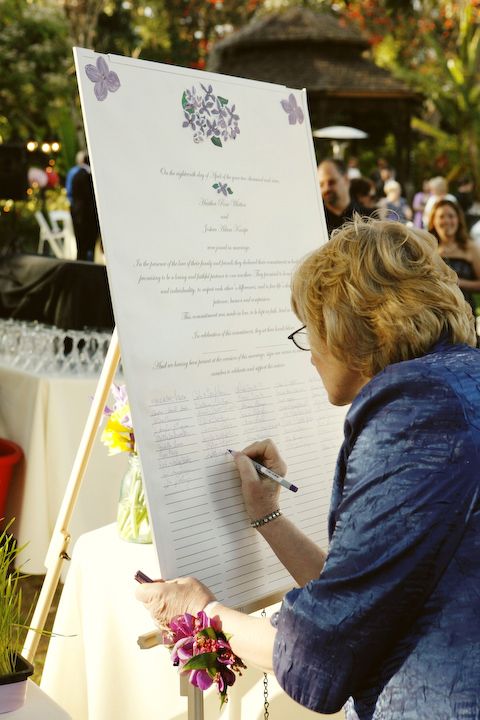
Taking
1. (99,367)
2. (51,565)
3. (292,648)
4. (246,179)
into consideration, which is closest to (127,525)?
(51,565)

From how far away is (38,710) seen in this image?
157 centimetres

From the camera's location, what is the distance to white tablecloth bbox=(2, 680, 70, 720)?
154 centimetres

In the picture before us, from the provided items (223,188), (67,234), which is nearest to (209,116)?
(223,188)

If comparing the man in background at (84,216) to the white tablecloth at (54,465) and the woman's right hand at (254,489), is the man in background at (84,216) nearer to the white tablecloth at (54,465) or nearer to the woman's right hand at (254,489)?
the white tablecloth at (54,465)

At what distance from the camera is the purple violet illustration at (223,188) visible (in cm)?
187

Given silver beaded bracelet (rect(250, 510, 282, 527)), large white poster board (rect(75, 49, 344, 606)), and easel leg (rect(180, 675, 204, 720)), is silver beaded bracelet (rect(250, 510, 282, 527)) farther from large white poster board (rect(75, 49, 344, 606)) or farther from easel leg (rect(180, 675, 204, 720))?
easel leg (rect(180, 675, 204, 720))

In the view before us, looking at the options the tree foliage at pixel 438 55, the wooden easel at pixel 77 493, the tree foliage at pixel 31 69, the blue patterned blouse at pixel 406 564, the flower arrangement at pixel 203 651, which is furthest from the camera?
the tree foliage at pixel 438 55

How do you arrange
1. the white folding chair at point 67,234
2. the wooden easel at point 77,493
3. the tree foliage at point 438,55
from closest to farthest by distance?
1. the wooden easel at point 77,493
2. the white folding chair at point 67,234
3. the tree foliage at point 438,55

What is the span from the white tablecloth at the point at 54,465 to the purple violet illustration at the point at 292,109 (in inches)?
Result: 73.6

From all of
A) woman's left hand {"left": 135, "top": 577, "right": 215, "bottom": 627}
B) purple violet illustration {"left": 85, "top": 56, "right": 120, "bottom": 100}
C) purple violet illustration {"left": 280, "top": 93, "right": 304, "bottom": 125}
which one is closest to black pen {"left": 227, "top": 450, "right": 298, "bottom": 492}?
woman's left hand {"left": 135, "top": 577, "right": 215, "bottom": 627}

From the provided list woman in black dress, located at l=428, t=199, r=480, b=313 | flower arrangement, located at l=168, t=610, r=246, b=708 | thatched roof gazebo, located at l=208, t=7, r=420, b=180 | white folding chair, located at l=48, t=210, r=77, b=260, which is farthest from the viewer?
thatched roof gazebo, located at l=208, t=7, r=420, b=180

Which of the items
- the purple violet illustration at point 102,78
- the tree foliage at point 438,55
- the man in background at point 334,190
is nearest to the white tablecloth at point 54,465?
the man in background at point 334,190

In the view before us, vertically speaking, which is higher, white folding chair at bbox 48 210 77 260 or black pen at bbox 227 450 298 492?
white folding chair at bbox 48 210 77 260

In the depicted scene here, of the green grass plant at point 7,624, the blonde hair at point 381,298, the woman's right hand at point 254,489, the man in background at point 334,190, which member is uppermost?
the man in background at point 334,190
